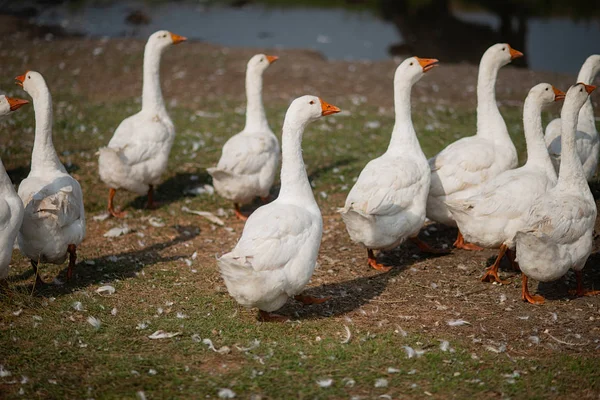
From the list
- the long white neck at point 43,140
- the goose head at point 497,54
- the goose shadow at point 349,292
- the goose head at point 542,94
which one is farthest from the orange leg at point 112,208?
the goose head at point 542,94

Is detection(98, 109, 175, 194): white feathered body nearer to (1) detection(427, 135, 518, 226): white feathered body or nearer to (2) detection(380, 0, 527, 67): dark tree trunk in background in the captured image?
(1) detection(427, 135, 518, 226): white feathered body

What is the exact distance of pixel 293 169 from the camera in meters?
6.16

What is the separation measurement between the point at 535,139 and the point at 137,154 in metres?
5.27

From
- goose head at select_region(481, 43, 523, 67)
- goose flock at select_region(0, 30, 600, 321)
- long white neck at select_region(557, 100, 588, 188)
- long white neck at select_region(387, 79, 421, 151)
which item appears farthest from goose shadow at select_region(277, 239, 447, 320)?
Result: goose head at select_region(481, 43, 523, 67)

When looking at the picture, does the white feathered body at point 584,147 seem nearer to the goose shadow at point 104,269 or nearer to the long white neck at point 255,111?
the long white neck at point 255,111

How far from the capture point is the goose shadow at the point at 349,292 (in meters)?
6.26

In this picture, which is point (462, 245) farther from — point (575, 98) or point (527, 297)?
point (575, 98)

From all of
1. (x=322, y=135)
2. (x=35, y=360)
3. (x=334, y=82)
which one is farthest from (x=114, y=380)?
(x=334, y=82)

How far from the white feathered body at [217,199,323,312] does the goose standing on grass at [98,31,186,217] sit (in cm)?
363

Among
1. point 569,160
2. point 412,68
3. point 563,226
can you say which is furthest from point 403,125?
point 563,226

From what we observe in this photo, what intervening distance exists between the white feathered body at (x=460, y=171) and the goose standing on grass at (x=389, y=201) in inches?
14.4

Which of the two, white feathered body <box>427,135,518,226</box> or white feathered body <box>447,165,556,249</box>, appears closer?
white feathered body <box>447,165,556,249</box>

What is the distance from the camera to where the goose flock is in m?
5.74

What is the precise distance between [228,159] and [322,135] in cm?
407
